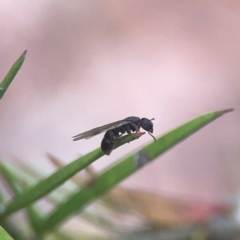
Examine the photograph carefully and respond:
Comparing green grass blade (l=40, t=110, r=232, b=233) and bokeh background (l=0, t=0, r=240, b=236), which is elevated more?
bokeh background (l=0, t=0, r=240, b=236)

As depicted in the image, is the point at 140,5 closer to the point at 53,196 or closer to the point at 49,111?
the point at 49,111

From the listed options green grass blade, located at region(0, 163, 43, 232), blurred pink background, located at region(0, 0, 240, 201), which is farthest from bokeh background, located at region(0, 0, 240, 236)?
green grass blade, located at region(0, 163, 43, 232)

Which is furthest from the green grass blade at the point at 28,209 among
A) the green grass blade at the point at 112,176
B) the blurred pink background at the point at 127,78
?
the blurred pink background at the point at 127,78

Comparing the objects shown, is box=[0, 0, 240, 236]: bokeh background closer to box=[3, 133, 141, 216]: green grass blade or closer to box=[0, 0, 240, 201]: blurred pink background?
box=[0, 0, 240, 201]: blurred pink background

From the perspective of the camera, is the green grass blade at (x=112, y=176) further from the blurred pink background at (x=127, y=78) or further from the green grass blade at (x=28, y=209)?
the blurred pink background at (x=127, y=78)

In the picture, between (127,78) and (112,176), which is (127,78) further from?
(112,176)

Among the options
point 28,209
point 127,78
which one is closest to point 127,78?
point 127,78

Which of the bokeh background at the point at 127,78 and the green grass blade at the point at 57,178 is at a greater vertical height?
the bokeh background at the point at 127,78
